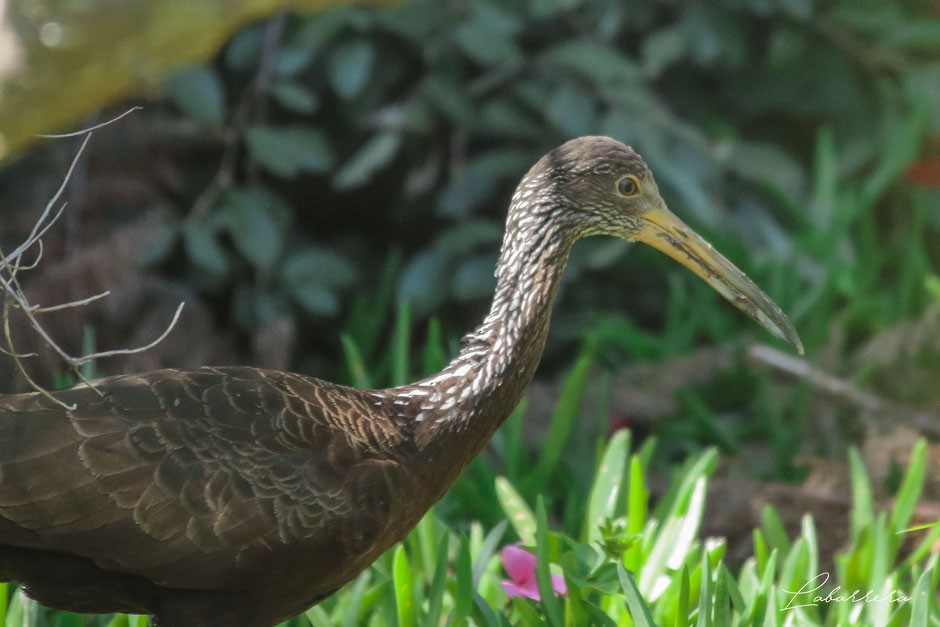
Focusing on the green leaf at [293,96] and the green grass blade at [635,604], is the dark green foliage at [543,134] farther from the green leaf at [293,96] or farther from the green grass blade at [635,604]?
the green grass blade at [635,604]

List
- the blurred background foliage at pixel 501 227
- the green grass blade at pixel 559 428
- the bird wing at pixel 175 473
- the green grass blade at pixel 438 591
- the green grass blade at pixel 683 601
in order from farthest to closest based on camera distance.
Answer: the blurred background foliage at pixel 501 227, the green grass blade at pixel 559 428, the green grass blade at pixel 438 591, the green grass blade at pixel 683 601, the bird wing at pixel 175 473

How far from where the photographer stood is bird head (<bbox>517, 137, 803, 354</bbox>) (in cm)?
323

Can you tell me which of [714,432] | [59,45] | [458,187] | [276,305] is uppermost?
[59,45]

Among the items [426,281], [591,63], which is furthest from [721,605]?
[591,63]

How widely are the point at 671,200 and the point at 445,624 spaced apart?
2.42m

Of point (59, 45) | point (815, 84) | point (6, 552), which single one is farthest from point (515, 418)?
point (815, 84)

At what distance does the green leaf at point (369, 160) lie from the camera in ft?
16.2

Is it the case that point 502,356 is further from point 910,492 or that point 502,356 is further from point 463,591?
point 910,492

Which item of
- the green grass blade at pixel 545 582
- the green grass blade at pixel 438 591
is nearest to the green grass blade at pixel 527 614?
the green grass blade at pixel 545 582

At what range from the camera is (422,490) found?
302 cm

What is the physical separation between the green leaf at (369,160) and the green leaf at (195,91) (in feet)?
1.72

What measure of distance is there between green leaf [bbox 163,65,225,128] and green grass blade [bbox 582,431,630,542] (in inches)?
78.9

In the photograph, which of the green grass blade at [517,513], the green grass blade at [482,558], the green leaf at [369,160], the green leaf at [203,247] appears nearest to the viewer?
the green grass blade at [482,558]

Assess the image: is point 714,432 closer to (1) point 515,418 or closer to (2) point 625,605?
(1) point 515,418
